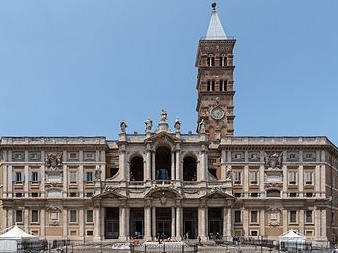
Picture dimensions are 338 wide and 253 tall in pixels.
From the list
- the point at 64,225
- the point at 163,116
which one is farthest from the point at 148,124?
the point at 64,225

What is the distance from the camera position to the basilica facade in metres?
86.8

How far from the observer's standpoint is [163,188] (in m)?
86.2

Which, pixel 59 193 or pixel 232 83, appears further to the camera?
pixel 232 83

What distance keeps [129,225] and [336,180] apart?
1376 inches

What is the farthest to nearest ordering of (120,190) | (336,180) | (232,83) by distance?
1. (232,83)
2. (336,180)
3. (120,190)

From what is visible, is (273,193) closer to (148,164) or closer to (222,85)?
(148,164)

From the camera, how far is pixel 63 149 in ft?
294

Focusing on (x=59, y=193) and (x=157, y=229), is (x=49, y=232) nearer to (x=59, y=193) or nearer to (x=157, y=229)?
(x=59, y=193)

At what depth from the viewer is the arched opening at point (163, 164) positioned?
3647 inches

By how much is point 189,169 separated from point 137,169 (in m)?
8.22

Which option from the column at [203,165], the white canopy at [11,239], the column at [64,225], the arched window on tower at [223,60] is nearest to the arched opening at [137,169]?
the column at [203,165]

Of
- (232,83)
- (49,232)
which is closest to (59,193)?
(49,232)

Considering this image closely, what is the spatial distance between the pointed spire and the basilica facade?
24.5 metres

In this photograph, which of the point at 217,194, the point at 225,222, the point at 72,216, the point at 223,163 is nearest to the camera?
the point at 217,194
